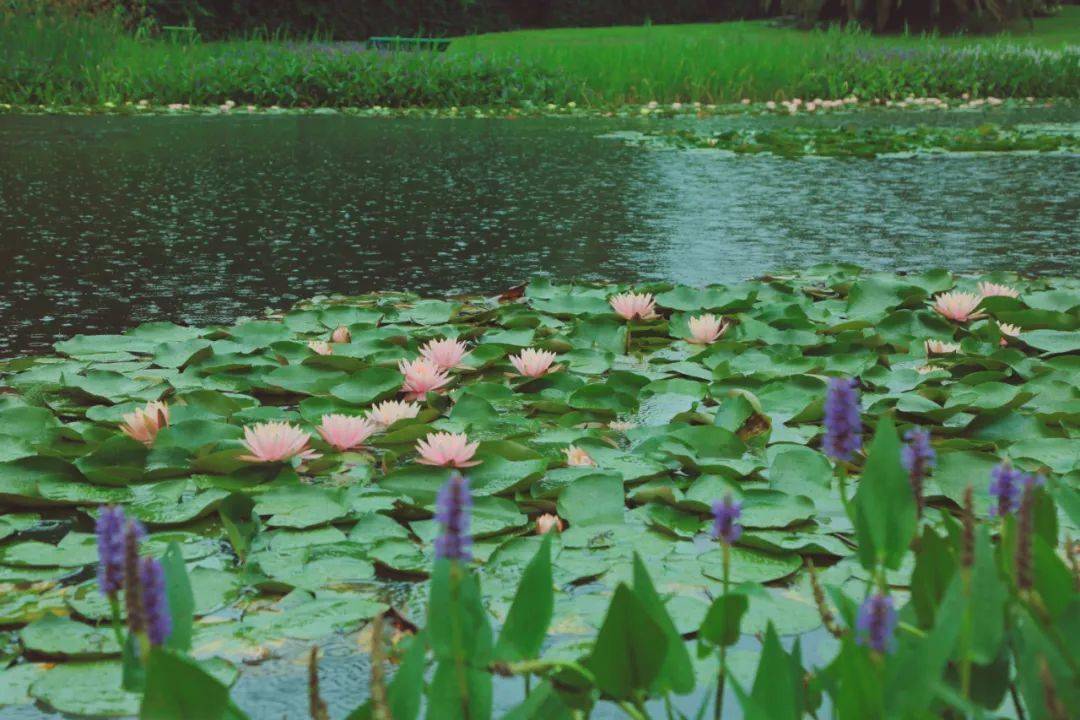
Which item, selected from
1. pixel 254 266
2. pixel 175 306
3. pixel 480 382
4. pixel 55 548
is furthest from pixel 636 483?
pixel 254 266

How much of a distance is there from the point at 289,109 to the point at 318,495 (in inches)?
318

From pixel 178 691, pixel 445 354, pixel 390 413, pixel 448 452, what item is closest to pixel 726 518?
pixel 178 691

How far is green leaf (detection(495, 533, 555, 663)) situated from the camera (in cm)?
75

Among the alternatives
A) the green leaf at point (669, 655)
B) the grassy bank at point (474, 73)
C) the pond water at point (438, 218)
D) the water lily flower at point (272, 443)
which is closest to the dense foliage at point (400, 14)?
the grassy bank at point (474, 73)

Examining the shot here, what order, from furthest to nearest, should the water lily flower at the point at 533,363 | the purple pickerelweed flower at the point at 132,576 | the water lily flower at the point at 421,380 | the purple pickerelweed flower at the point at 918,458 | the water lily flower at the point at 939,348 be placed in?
the water lily flower at the point at 939,348, the water lily flower at the point at 533,363, the water lily flower at the point at 421,380, the purple pickerelweed flower at the point at 918,458, the purple pickerelweed flower at the point at 132,576

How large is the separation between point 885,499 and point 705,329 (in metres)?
1.48

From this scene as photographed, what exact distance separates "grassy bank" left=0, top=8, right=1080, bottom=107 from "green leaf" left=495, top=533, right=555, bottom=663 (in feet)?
29.0

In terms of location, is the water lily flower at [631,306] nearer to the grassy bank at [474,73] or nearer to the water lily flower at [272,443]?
the water lily flower at [272,443]

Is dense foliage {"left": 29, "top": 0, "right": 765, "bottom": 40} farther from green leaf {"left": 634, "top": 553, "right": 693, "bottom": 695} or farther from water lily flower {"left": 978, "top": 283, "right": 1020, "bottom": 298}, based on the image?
green leaf {"left": 634, "top": 553, "right": 693, "bottom": 695}

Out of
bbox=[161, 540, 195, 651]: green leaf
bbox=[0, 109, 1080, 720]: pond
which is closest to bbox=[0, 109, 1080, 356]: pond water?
bbox=[0, 109, 1080, 720]: pond

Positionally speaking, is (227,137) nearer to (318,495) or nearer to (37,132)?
(37,132)

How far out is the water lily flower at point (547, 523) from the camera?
4.21ft

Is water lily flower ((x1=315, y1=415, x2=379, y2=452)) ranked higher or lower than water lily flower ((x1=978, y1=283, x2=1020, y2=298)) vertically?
lower

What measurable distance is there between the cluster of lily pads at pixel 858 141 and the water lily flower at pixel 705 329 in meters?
3.85
